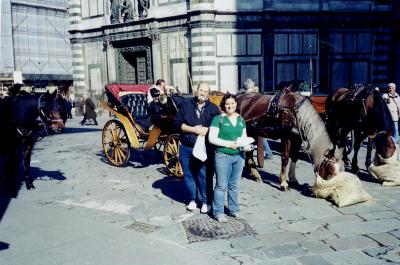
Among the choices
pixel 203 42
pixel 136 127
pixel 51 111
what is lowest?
pixel 136 127

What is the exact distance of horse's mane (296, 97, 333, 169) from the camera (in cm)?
666

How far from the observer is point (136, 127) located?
31.1 feet

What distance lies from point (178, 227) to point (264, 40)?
48.2 ft

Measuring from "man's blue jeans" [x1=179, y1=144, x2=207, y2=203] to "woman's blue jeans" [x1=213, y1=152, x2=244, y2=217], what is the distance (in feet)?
1.43

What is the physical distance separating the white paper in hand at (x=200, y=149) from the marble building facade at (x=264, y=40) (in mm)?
12917

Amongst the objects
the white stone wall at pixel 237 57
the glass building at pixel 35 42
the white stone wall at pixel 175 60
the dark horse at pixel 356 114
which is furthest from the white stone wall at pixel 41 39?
the dark horse at pixel 356 114

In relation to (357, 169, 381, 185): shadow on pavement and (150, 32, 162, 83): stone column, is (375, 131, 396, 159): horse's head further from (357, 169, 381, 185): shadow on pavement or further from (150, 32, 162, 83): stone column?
(150, 32, 162, 83): stone column

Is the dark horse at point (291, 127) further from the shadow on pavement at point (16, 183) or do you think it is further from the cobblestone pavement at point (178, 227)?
the shadow on pavement at point (16, 183)

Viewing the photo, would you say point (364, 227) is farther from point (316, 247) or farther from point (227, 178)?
→ point (227, 178)

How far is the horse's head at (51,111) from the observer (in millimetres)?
7403

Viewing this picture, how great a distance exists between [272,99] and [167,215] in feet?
9.75

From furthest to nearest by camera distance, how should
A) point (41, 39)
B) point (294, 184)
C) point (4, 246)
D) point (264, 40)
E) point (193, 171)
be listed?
1. point (41, 39)
2. point (264, 40)
3. point (294, 184)
4. point (193, 171)
5. point (4, 246)

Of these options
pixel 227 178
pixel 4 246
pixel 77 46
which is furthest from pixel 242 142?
pixel 77 46

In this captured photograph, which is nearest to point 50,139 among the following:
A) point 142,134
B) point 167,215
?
point 142,134
